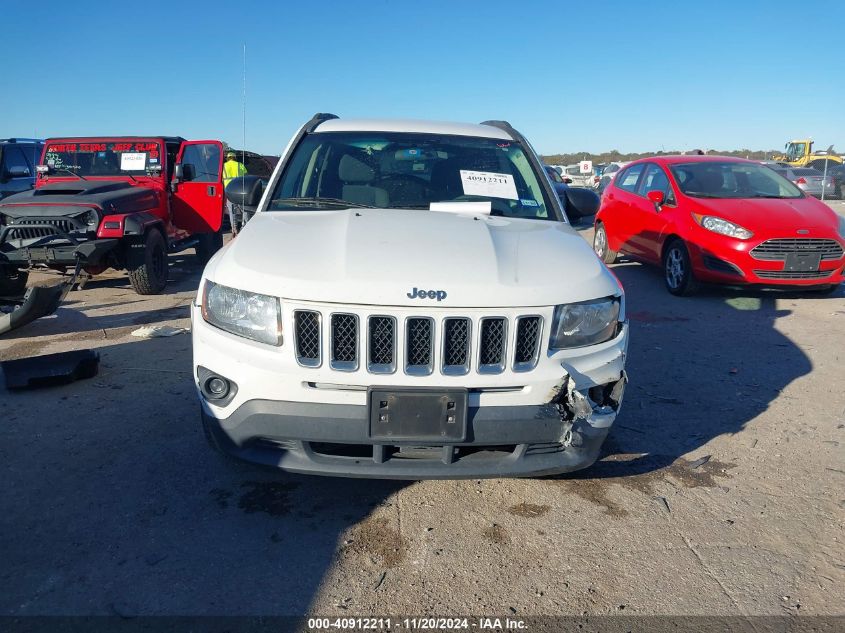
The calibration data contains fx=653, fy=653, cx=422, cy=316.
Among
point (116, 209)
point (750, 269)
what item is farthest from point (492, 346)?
point (116, 209)

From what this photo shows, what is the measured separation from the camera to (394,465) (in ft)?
8.46

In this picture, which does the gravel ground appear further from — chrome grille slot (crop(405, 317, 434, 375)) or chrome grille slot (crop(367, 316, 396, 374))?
chrome grille slot (crop(405, 317, 434, 375))

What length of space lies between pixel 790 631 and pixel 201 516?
2.38 m

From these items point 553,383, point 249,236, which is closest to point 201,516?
point 249,236

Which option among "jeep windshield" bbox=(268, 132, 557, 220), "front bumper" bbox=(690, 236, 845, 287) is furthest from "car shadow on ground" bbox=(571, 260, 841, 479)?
"jeep windshield" bbox=(268, 132, 557, 220)

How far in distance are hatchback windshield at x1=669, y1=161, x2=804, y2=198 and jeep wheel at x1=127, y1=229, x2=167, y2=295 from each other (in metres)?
6.51

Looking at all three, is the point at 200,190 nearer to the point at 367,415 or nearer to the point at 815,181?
the point at 367,415

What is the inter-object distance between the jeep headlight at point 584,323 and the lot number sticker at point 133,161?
7772 mm

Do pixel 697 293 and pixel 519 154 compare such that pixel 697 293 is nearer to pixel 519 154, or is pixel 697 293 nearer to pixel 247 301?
pixel 519 154

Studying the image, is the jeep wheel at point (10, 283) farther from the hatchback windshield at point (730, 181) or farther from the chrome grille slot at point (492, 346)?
the hatchback windshield at point (730, 181)

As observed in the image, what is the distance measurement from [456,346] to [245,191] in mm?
2148

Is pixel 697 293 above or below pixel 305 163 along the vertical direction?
below

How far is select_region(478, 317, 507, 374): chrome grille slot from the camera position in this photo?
255 centimetres

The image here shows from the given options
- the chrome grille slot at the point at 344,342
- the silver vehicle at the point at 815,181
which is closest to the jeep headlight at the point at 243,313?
the chrome grille slot at the point at 344,342
